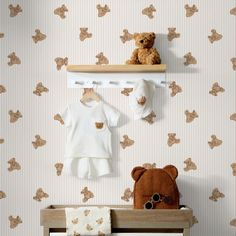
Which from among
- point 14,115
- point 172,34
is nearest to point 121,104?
point 172,34

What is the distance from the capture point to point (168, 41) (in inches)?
119

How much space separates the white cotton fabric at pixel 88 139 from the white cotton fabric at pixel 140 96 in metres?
0.10

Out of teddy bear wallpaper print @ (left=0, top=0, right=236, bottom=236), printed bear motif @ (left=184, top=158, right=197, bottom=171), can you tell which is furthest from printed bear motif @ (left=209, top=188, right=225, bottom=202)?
printed bear motif @ (left=184, top=158, right=197, bottom=171)

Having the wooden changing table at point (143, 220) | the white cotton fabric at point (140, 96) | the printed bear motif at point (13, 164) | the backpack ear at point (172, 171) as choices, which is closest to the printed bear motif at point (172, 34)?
the white cotton fabric at point (140, 96)

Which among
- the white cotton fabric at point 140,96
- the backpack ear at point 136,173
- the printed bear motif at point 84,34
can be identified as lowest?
the backpack ear at point 136,173

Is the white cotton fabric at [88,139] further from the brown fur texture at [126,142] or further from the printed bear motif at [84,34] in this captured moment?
the printed bear motif at [84,34]

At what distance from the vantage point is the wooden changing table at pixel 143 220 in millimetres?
2553

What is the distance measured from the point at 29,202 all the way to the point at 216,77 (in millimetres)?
1278

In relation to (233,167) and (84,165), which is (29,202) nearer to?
(84,165)

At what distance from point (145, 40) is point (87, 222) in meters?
1.04

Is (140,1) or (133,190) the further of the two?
(140,1)

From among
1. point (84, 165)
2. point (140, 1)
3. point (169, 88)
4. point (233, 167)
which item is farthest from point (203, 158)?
point (140, 1)

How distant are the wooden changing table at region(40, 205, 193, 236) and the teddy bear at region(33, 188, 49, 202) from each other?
0.41 meters

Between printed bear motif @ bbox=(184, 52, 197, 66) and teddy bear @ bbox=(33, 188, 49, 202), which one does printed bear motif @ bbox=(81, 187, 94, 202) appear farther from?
printed bear motif @ bbox=(184, 52, 197, 66)
